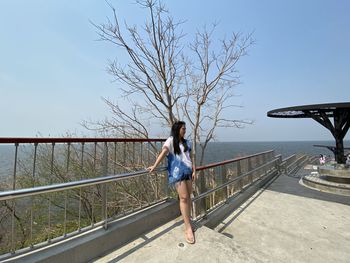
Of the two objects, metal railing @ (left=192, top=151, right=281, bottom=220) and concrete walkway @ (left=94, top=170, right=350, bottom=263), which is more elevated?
metal railing @ (left=192, top=151, right=281, bottom=220)

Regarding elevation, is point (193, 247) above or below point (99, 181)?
below

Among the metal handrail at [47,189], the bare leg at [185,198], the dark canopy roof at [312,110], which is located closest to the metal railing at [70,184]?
the metal handrail at [47,189]

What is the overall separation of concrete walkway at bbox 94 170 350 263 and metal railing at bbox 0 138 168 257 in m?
0.66

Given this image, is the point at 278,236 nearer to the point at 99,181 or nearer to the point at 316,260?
the point at 316,260

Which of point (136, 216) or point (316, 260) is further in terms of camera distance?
point (316, 260)

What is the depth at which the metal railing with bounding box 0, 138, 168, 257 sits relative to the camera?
251cm

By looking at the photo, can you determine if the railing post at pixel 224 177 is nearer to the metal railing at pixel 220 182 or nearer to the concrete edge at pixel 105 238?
the metal railing at pixel 220 182

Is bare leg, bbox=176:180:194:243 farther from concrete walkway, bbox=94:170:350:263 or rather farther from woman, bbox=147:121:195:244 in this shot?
concrete walkway, bbox=94:170:350:263

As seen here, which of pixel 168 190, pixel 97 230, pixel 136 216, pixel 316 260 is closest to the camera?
pixel 97 230

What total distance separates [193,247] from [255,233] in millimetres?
2153

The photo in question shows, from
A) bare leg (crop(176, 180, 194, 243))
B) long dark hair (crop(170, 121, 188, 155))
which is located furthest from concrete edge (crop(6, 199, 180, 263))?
long dark hair (crop(170, 121, 188, 155))

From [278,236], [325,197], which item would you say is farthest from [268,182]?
[278,236]

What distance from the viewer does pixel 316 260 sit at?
13.0 ft

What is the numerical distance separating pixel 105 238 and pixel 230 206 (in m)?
3.54
